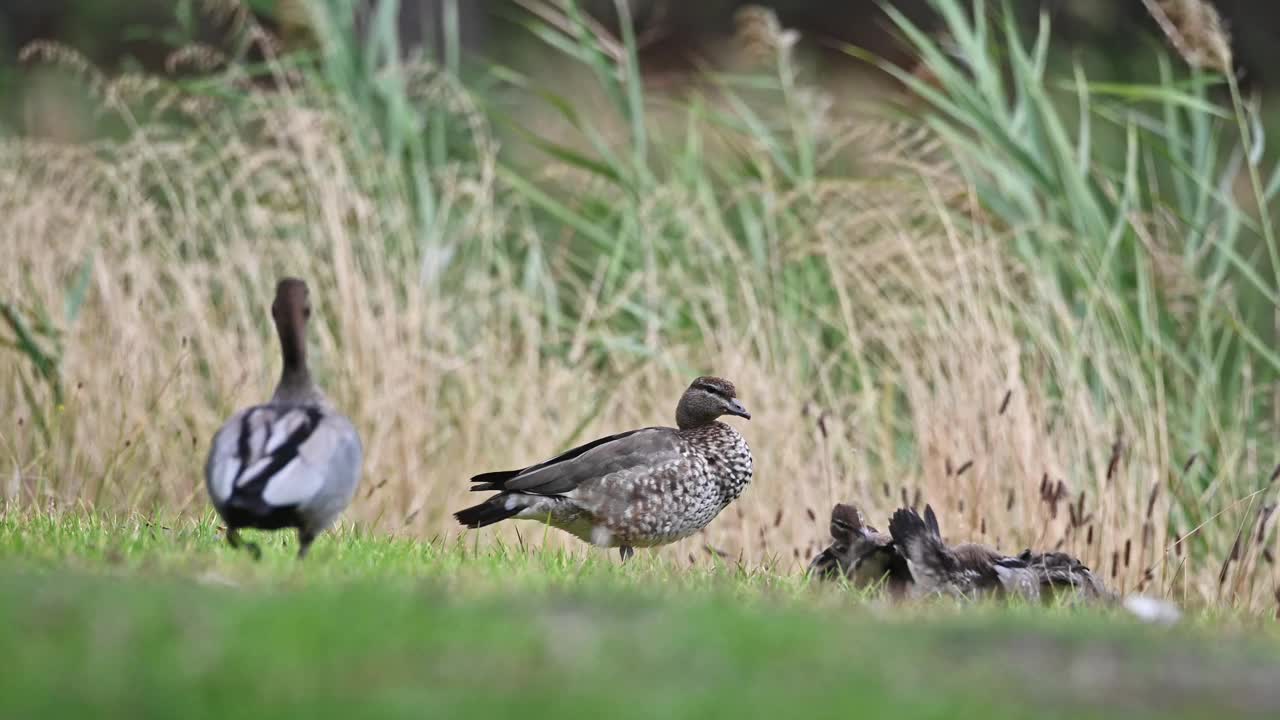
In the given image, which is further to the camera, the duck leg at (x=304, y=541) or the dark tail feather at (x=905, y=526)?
the dark tail feather at (x=905, y=526)

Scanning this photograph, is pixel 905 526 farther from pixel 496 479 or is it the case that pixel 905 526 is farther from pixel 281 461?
pixel 281 461

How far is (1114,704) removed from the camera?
11.6 ft

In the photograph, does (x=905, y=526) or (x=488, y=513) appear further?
(x=488, y=513)

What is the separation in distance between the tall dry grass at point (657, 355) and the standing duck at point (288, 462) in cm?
216

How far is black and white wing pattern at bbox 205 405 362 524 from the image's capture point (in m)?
4.79

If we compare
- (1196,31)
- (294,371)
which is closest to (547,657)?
(294,371)

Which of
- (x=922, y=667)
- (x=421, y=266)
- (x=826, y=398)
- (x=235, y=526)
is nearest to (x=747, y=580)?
(x=235, y=526)

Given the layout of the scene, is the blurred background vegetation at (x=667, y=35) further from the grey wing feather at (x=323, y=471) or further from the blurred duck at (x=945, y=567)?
the grey wing feather at (x=323, y=471)

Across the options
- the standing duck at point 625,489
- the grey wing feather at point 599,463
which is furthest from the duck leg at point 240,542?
the grey wing feather at point 599,463

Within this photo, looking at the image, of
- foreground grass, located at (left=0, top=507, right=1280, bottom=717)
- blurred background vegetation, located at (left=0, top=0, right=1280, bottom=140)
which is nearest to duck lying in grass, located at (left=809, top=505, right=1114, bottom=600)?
foreground grass, located at (left=0, top=507, right=1280, bottom=717)

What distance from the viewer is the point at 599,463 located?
259 inches

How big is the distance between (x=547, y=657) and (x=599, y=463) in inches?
117

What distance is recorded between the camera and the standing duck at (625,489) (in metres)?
6.53

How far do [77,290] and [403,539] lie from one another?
257cm
